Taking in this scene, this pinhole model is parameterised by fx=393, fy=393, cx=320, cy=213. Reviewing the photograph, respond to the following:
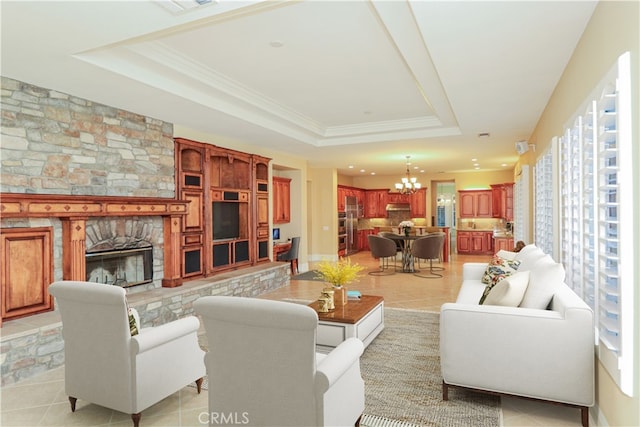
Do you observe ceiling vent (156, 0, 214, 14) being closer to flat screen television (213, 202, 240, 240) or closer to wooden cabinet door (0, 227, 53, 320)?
wooden cabinet door (0, 227, 53, 320)

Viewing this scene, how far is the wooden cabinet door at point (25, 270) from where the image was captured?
363 centimetres

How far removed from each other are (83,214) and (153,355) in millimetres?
2314

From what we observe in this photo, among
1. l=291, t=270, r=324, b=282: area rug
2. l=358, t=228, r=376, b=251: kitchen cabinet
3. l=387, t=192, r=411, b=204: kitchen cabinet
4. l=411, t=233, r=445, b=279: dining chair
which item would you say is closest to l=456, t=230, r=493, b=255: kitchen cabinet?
l=387, t=192, r=411, b=204: kitchen cabinet

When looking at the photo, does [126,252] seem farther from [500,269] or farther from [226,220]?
[500,269]

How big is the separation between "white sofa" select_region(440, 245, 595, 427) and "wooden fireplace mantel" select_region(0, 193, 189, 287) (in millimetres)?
3735

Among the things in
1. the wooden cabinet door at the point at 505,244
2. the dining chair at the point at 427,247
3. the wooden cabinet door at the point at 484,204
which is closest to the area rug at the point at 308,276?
the dining chair at the point at 427,247

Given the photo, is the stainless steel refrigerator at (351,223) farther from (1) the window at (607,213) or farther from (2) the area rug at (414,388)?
(1) the window at (607,213)

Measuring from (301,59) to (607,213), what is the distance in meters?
2.92

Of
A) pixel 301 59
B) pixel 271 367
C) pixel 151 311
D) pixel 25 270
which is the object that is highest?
pixel 301 59

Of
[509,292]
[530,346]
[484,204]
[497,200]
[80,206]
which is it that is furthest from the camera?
[484,204]

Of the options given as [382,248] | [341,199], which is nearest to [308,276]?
[382,248]

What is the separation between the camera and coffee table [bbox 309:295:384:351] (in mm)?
3551

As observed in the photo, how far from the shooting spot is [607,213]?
2.25 metres

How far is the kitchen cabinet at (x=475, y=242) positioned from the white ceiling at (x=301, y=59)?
6627mm
